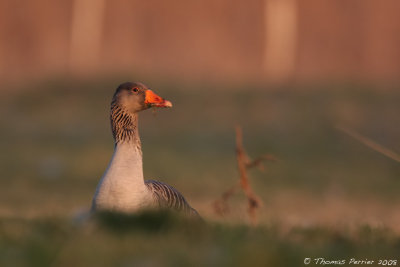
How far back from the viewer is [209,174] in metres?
16.5

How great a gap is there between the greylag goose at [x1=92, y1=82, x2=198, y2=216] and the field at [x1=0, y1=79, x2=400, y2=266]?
0.35 meters

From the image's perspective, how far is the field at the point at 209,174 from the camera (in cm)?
462

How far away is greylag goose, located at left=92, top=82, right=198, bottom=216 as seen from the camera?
20.8ft

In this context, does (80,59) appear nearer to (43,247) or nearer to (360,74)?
(360,74)

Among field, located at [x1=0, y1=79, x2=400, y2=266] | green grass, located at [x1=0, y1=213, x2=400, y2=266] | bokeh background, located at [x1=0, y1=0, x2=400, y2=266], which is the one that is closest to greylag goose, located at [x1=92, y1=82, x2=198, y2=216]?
field, located at [x1=0, y1=79, x2=400, y2=266]

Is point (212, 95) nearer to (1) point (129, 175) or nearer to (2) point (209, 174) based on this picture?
(2) point (209, 174)

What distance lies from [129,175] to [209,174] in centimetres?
1007

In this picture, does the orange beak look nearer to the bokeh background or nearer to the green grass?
the green grass

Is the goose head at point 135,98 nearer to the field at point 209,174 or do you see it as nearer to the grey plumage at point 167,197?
the grey plumage at point 167,197

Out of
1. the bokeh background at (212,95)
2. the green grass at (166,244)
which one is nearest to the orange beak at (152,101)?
the green grass at (166,244)

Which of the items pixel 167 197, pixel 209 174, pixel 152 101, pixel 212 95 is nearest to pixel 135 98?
pixel 152 101

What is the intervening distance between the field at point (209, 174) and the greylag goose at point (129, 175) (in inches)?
13.8

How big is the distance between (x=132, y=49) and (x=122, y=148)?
1717 cm

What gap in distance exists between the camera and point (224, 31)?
→ 23.7 meters
